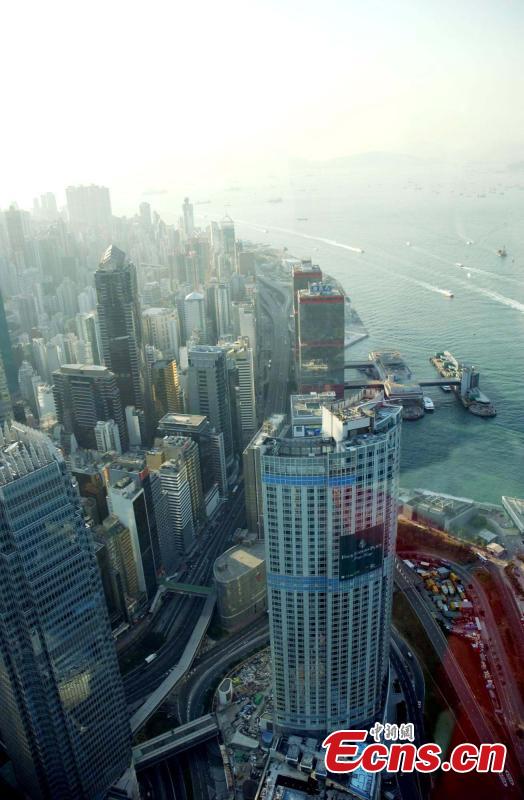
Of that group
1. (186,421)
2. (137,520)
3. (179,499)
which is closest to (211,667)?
(137,520)

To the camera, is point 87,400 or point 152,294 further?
point 152,294

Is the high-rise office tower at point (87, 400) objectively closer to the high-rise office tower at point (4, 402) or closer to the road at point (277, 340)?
the high-rise office tower at point (4, 402)

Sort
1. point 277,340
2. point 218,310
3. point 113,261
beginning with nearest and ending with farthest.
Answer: point 113,261, point 218,310, point 277,340

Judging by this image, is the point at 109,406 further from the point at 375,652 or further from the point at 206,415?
the point at 375,652

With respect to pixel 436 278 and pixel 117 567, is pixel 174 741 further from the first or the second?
pixel 436 278

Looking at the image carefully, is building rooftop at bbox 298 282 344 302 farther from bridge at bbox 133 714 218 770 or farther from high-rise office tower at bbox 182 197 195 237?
bridge at bbox 133 714 218 770

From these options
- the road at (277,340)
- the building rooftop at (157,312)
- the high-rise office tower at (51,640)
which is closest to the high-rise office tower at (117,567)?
the high-rise office tower at (51,640)
